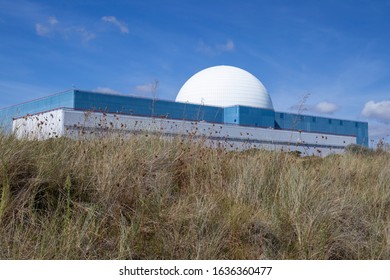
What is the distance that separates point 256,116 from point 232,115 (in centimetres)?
499

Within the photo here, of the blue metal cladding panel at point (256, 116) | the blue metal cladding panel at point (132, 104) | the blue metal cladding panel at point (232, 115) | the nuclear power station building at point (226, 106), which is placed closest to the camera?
the nuclear power station building at point (226, 106)

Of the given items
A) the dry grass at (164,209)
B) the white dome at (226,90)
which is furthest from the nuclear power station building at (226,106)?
the dry grass at (164,209)

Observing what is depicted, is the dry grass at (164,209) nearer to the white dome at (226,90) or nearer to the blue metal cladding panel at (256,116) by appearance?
the blue metal cladding panel at (256,116)

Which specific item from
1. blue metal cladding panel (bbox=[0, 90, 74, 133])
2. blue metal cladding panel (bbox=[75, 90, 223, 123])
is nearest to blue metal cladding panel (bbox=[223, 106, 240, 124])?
blue metal cladding panel (bbox=[75, 90, 223, 123])

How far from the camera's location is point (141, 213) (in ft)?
14.5

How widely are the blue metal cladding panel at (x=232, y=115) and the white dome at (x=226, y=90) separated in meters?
2.74

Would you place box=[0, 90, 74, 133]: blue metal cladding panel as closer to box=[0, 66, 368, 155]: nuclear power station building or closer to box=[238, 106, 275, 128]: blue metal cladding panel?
box=[0, 66, 368, 155]: nuclear power station building

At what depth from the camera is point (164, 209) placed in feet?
15.0

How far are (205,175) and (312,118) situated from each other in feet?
258

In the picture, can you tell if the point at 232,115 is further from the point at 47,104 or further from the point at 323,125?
the point at 47,104

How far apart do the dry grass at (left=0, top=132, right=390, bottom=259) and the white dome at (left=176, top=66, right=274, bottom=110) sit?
66.5m

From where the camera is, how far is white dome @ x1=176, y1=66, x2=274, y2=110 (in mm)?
72750

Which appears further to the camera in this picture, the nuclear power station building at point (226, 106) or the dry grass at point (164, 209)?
the nuclear power station building at point (226, 106)

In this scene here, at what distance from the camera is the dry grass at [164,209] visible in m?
3.86
